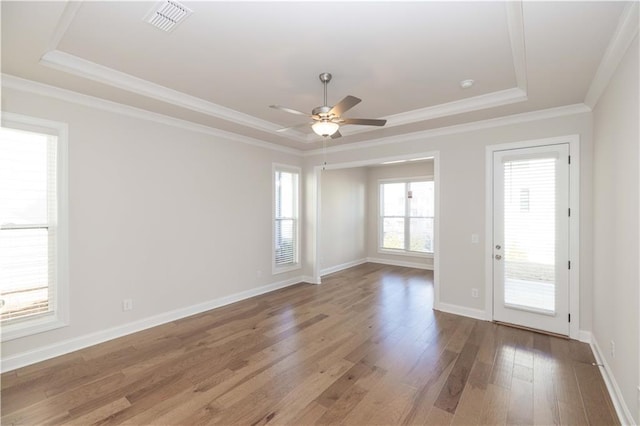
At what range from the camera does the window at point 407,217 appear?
7543mm

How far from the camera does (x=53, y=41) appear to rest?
229 centimetres

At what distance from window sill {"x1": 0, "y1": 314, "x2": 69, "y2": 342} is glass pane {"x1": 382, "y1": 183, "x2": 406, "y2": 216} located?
6.97 m

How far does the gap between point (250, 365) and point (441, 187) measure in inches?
139

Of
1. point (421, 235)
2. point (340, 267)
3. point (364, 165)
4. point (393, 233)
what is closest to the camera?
point (364, 165)

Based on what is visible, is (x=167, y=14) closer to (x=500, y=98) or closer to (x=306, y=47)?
(x=306, y=47)

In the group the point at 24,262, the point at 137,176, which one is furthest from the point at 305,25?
the point at 24,262

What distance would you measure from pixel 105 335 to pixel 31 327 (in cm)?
68

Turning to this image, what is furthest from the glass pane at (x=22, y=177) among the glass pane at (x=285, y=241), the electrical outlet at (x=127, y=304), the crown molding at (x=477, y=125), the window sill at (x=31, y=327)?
the crown molding at (x=477, y=125)

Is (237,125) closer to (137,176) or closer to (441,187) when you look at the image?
(137,176)

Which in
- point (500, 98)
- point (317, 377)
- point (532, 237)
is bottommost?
point (317, 377)

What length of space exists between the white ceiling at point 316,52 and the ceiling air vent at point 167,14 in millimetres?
49

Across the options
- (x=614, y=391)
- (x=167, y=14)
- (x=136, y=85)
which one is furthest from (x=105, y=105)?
(x=614, y=391)

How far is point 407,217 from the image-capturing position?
25.7 feet

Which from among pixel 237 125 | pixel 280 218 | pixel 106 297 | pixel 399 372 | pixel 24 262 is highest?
pixel 237 125
